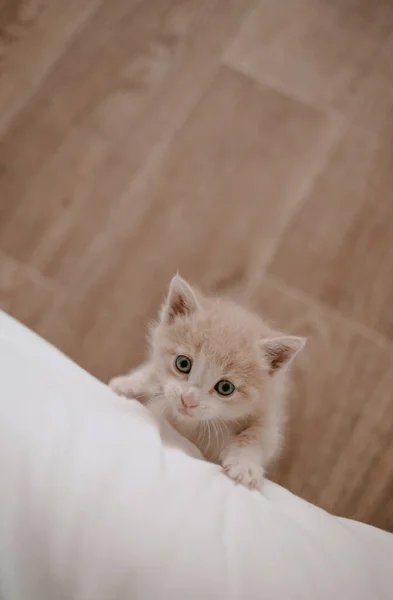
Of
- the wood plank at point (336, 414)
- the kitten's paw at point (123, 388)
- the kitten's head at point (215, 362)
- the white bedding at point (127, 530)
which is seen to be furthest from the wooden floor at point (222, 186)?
the white bedding at point (127, 530)

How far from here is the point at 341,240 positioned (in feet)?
4.94

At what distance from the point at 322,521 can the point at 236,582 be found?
0.65 feet

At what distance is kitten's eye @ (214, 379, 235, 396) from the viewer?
0.93 meters

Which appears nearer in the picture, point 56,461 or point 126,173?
point 56,461

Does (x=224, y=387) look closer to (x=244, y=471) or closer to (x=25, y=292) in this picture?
(x=244, y=471)

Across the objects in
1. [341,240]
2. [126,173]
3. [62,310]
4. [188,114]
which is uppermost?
[188,114]

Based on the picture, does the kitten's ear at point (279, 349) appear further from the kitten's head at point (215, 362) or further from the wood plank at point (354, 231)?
the wood plank at point (354, 231)

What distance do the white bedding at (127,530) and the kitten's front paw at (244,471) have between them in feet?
0.30

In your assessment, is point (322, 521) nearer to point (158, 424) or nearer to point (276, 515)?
point (276, 515)

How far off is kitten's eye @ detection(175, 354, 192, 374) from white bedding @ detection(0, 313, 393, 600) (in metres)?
0.23

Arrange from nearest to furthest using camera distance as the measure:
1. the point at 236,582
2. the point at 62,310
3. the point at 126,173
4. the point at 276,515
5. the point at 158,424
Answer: the point at 236,582 → the point at 276,515 → the point at 158,424 → the point at 62,310 → the point at 126,173

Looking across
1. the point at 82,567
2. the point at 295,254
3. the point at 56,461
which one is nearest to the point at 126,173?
the point at 295,254

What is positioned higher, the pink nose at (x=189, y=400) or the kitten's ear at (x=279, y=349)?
the kitten's ear at (x=279, y=349)

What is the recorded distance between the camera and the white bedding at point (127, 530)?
2.05 ft
